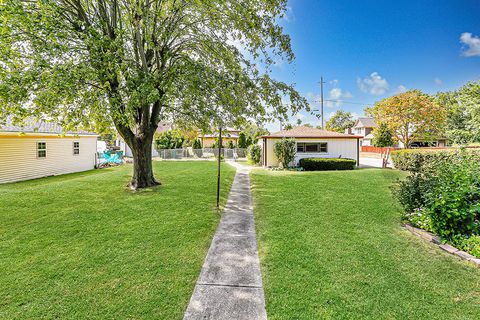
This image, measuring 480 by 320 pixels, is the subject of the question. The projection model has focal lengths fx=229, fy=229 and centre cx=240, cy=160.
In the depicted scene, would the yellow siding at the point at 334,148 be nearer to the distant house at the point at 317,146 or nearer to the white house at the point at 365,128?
the distant house at the point at 317,146

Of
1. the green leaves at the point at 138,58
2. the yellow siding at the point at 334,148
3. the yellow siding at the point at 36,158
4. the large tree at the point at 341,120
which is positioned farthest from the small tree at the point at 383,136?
the yellow siding at the point at 36,158

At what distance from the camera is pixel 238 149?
28.8 meters

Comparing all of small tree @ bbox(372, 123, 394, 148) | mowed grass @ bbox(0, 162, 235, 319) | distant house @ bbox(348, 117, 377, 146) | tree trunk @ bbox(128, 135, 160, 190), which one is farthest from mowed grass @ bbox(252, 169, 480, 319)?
distant house @ bbox(348, 117, 377, 146)

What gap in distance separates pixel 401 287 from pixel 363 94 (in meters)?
42.9

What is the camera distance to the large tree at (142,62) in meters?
6.30

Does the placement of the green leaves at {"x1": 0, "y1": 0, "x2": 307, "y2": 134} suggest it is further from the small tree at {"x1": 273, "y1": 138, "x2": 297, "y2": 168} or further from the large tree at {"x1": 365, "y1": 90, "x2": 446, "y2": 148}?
the large tree at {"x1": 365, "y1": 90, "x2": 446, "y2": 148}

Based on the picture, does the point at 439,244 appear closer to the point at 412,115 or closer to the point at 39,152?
the point at 39,152

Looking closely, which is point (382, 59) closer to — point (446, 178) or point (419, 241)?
point (446, 178)

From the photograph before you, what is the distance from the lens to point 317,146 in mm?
18031

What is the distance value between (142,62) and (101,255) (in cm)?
679

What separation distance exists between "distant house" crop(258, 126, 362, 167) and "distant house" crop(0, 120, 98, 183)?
491 inches

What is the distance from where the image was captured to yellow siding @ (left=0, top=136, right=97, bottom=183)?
1167cm


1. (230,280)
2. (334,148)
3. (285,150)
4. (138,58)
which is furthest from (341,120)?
(230,280)

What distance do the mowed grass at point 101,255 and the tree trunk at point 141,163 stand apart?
1.78 meters
